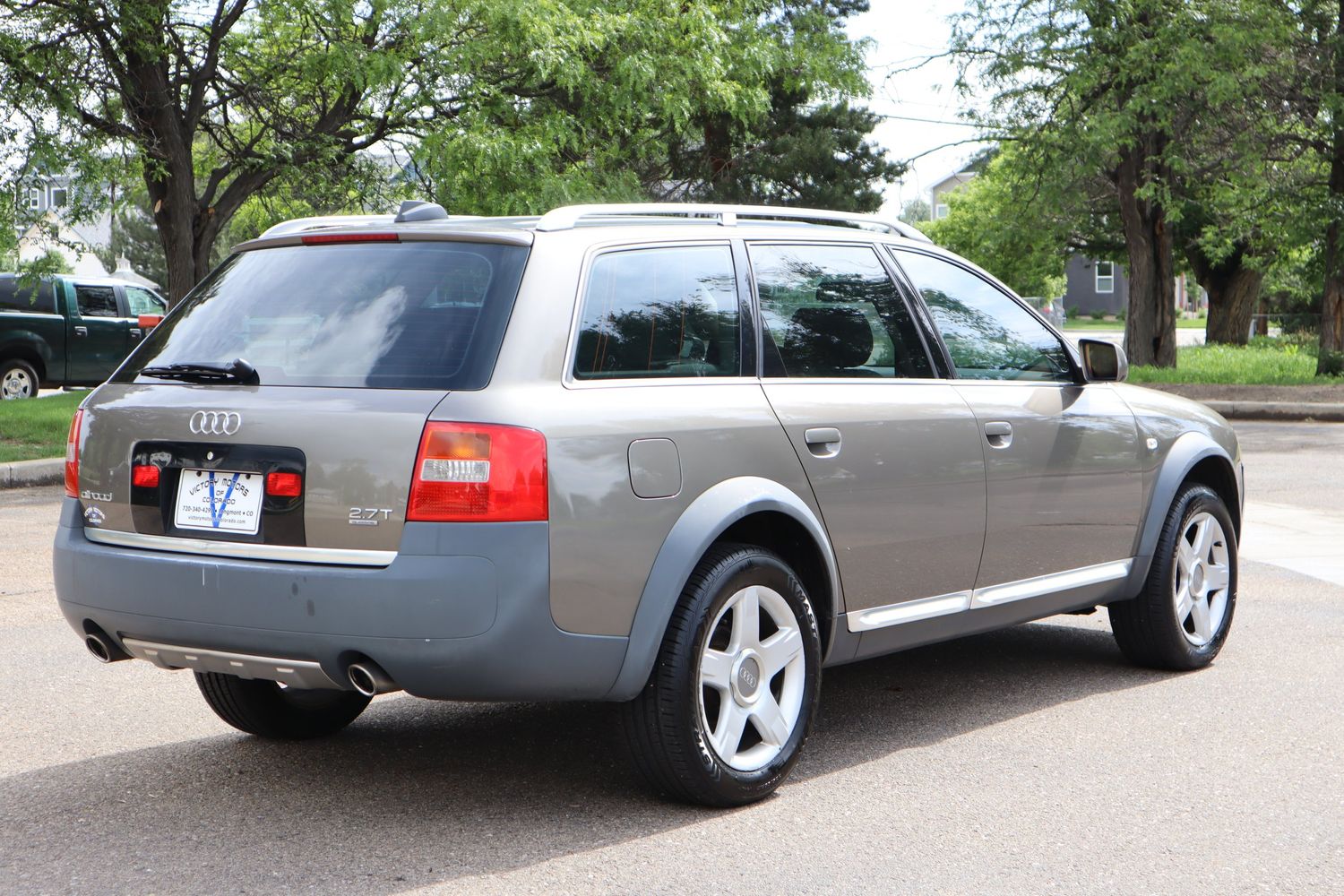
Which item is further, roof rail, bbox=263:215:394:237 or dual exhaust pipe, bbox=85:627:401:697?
roof rail, bbox=263:215:394:237

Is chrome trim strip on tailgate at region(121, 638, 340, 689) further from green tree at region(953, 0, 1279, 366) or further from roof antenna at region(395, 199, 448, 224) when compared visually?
green tree at region(953, 0, 1279, 366)

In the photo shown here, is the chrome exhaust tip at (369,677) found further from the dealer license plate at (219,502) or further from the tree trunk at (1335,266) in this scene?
the tree trunk at (1335,266)

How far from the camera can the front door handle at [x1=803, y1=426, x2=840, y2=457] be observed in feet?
15.1

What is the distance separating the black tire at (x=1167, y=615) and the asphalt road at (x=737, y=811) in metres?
0.10

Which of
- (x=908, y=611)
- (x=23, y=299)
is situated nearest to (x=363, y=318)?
(x=908, y=611)

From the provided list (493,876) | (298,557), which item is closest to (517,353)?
(298,557)

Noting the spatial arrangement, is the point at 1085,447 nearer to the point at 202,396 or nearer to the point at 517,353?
the point at 517,353

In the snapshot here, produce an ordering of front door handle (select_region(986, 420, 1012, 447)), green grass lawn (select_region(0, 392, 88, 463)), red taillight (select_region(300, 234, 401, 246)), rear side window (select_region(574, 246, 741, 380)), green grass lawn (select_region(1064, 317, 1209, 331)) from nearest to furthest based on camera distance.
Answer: rear side window (select_region(574, 246, 741, 380)) < red taillight (select_region(300, 234, 401, 246)) < front door handle (select_region(986, 420, 1012, 447)) < green grass lawn (select_region(0, 392, 88, 463)) < green grass lawn (select_region(1064, 317, 1209, 331))

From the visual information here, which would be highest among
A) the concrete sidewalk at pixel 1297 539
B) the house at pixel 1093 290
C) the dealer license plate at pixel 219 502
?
the house at pixel 1093 290

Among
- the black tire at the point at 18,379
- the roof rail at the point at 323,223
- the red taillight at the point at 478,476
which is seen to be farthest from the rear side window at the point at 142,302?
the red taillight at the point at 478,476

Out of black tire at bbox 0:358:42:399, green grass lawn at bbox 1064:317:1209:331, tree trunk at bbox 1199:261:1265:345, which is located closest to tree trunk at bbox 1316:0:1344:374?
tree trunk at bbox 1199:261:1265:345

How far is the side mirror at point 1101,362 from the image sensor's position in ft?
19.1

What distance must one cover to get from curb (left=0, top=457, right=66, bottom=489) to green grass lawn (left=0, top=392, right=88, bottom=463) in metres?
0.39

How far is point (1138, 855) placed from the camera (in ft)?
12.9
